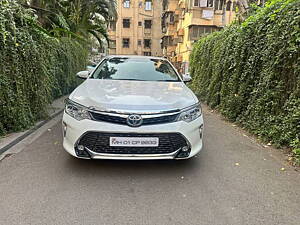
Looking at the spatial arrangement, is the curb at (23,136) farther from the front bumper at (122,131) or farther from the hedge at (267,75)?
the hedge at (267,75)

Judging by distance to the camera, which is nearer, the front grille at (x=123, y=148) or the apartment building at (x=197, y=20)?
the front grille at (x=123, y=148)

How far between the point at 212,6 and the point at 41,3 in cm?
1928

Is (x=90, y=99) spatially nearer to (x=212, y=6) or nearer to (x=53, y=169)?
(x=53, y=169)

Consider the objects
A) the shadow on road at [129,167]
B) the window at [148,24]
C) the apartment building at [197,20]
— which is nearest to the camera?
the shadow on road at [129,167]

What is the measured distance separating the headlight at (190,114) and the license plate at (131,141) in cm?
45

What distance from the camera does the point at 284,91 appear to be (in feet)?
13.9

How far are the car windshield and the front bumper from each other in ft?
4.65

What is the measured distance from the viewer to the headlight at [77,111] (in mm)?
2910

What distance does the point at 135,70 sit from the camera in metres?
4.44

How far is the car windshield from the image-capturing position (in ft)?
13.9

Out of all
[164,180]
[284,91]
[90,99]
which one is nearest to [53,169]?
[90,99]

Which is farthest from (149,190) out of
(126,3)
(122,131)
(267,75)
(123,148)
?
(126,3)

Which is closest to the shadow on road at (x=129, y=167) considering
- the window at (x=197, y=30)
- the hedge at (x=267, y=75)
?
the hedge at (x=267, y=75)

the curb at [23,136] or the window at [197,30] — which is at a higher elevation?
the window at [197,30]
